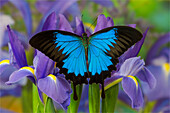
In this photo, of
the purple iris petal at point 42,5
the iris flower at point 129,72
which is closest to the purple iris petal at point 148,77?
the iris flower at point 129,72

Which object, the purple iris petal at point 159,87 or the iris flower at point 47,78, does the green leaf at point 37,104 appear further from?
the purple iris petal at point 159,87

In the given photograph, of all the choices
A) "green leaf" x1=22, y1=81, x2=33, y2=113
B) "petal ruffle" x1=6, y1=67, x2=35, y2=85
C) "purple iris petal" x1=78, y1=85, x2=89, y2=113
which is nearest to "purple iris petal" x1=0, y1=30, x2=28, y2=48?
"green leaf" x1=22, y1=81, x2=33, y2=113

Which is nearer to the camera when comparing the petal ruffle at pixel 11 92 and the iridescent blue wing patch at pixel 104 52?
the iridescent blue wing patch at pixel 104 52

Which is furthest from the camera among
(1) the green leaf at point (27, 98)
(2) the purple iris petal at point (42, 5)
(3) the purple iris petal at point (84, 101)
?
(2) the purple iris petal at point (42, 5)

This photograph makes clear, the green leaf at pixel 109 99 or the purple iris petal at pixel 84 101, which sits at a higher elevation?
the green leaf at pixel 109 99

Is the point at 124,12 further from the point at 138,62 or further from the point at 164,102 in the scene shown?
the point at 138,62

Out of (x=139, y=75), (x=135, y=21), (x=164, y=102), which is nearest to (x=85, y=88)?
(x=139, y=75)
